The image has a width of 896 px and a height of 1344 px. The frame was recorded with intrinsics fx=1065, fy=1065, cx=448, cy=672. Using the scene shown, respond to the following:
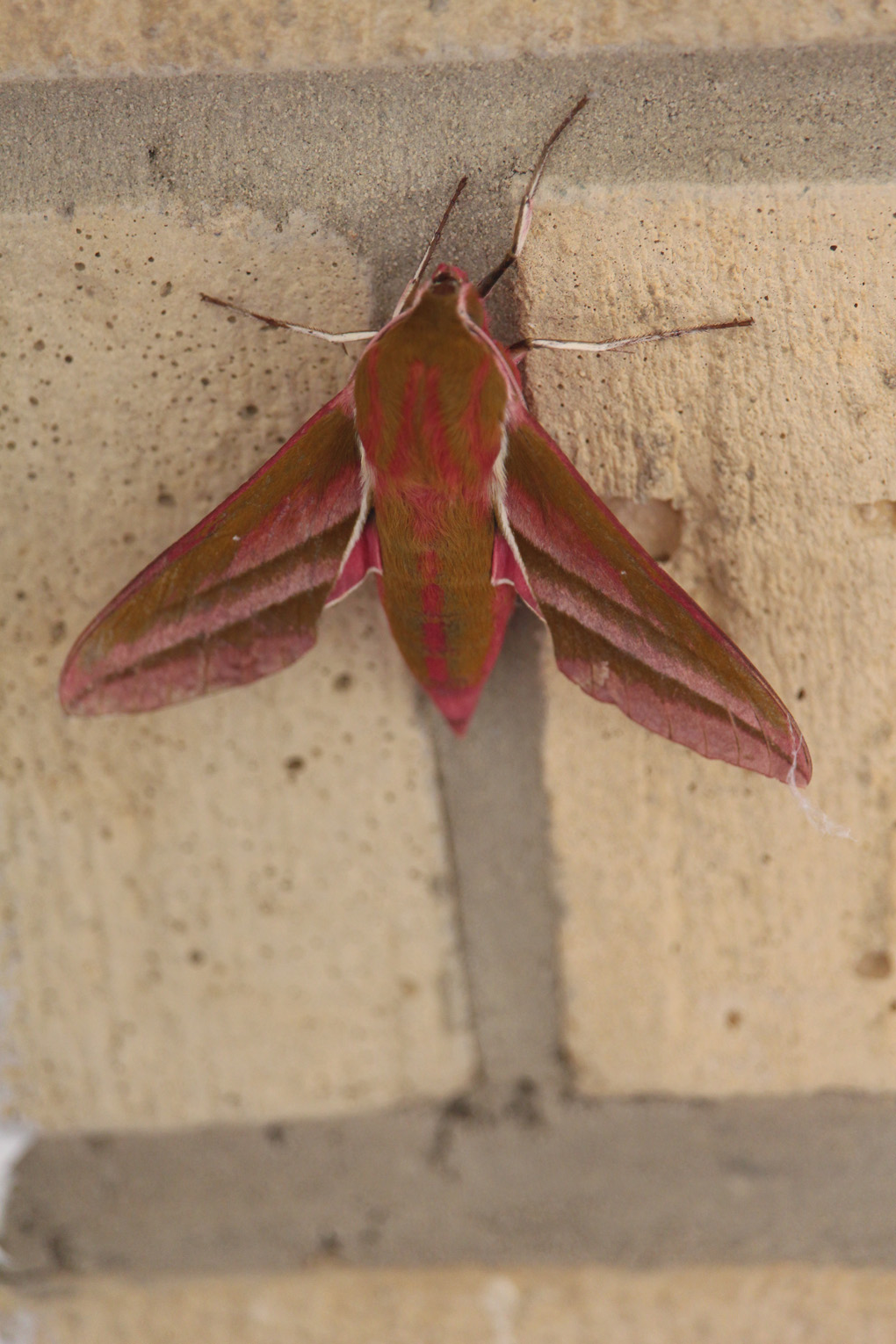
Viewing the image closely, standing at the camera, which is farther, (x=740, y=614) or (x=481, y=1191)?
(x=481, y=1191)

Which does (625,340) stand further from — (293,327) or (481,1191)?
(481,1191)

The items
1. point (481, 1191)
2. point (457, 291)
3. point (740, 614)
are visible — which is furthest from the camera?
point (481, 1191)

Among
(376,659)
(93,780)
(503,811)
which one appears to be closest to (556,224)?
(376,659)

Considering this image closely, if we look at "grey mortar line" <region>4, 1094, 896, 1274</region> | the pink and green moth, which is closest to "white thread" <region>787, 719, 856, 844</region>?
the pink and green moth

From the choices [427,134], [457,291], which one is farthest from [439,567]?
[427,134]

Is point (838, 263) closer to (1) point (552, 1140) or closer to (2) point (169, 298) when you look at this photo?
(2) point (169, 298)

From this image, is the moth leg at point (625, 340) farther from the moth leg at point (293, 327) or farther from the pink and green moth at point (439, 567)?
the moth leg at point (293, 327)

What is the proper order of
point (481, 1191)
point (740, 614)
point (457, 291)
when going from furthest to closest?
point (481, 1191)
point (740, 614)
point (457, 291)

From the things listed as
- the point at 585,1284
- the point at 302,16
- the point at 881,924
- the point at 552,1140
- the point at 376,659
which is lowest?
the point at 585,1284
